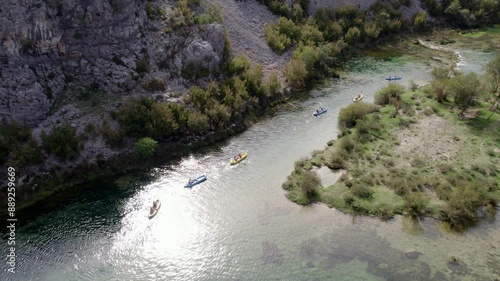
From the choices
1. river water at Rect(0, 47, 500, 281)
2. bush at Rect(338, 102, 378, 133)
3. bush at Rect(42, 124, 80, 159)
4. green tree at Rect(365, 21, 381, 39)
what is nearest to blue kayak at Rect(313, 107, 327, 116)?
bush at Rect(338, 102, 378, 133)

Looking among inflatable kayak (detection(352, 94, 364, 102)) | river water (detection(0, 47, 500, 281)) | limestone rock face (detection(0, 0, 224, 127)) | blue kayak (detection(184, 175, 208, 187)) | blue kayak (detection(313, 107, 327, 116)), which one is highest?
limestone rock face (detection(0, 0, 224, 127))

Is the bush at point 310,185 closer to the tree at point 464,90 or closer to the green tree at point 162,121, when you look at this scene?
the green tree at point 162,121

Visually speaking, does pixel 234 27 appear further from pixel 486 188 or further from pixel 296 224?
pixel 486 188

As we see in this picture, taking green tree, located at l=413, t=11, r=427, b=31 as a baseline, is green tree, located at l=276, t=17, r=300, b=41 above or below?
above

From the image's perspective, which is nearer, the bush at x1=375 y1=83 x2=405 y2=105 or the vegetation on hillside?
the vegetation on hillside

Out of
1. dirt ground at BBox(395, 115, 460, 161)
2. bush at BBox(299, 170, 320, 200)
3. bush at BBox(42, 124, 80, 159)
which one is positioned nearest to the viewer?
bush at BBox(299, 170, 320, 200)

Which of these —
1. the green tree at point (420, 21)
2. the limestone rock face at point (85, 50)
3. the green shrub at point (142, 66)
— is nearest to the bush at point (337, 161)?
the limestone rock face at point (85, 50)

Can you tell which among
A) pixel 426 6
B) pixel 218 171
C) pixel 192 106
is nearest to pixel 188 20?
pixel 192 106

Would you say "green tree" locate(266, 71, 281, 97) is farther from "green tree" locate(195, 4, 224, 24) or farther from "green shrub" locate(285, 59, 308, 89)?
"green tree" locate(195, 4, 224, 24)
